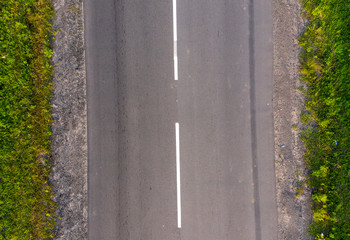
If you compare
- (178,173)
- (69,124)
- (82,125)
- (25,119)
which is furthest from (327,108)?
(25,119)

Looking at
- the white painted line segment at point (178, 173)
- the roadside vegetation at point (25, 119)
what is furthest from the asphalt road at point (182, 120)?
the roadside vegetation at point (25, 119)

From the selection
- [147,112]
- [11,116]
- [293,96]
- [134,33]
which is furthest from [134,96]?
[293,96]

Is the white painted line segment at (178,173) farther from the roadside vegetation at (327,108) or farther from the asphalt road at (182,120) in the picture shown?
the roadside vegetation at (327,108)

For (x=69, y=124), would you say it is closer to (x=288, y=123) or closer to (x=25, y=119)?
(x=25, y=119)

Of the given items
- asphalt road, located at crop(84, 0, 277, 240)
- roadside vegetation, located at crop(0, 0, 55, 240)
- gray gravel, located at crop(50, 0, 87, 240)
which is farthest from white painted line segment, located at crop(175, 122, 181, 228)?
roadside vegetation, located at crop(0, 0, 55, 240)

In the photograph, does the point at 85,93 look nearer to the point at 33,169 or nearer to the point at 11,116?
the point at 11,116

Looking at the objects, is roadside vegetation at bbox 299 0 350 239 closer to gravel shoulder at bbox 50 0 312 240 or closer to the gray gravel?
gravel shoulder at bbox 50 0 312 240

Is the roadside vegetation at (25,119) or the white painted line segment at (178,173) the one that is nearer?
the roadside vegetation at (25,119)
